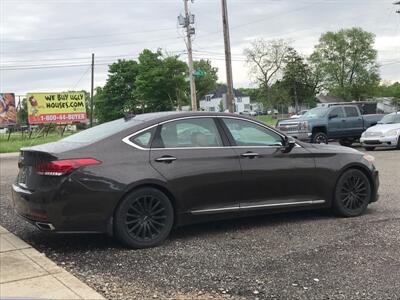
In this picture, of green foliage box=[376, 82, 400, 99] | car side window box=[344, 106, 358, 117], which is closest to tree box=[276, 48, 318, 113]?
green foliage box=[376, 82, 400, 99]

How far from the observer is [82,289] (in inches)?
180

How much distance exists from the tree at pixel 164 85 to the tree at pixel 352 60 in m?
41.6

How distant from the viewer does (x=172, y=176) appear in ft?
20.3

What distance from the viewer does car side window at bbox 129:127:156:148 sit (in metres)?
6.20

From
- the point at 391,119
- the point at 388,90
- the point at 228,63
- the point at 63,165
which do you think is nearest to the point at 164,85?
the point at 228,63

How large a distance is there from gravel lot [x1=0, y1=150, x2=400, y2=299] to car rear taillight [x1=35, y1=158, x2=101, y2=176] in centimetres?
91

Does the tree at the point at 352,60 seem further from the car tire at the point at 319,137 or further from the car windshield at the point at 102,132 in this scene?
the car windshield at the point at 102,132

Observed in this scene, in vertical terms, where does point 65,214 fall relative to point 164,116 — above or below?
below

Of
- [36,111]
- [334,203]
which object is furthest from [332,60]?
[334,203]

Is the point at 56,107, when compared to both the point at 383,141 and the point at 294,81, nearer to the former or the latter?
the point at 383,141

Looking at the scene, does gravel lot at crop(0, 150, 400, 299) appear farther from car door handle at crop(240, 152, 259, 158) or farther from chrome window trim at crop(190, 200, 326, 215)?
car door handle at crop(240, 152, 259, 158)

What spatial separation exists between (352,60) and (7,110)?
75.2m

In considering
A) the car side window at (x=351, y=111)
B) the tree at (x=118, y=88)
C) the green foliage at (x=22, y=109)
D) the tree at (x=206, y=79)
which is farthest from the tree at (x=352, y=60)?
the car side window at (x=351, y=111)

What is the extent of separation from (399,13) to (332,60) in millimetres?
49830
